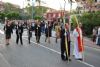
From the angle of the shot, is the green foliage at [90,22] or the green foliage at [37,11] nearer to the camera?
the green foliage at [90,22]

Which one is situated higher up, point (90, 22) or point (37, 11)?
point (90, 22)

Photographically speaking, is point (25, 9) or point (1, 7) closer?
point (25, 9)

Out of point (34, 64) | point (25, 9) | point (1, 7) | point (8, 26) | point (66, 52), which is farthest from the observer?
point (1, 7)

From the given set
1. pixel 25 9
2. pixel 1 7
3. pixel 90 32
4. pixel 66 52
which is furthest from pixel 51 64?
pixel 1 7

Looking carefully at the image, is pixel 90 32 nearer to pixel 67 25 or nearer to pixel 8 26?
pixel 8 26

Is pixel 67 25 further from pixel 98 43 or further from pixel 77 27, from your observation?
pixel 98 43

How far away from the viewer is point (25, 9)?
130000mm

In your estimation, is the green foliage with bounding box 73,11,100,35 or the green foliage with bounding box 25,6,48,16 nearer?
the green foliage with bounding box 73,11,100,35

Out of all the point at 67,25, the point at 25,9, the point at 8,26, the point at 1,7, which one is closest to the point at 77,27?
the point at 67,25

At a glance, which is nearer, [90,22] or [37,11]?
[90,22]

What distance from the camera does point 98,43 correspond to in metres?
31.7

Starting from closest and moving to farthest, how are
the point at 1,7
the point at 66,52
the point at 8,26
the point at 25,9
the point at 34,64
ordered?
the point at 34,64 < the point at 66,52 < the point at 8,26 < the point at 25,9 < the point at 1,7

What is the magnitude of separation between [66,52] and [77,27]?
4.28 ft

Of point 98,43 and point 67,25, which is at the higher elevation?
point 67,25
